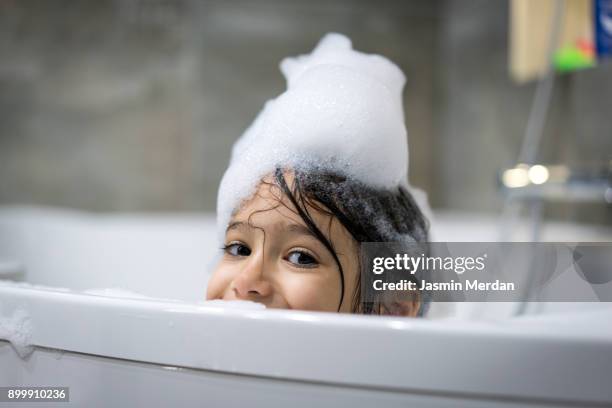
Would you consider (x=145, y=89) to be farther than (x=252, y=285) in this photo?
Yes

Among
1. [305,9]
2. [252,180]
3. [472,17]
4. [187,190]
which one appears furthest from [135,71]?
[252,180]

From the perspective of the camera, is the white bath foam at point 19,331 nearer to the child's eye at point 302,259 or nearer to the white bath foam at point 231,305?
the white bath foam at point 231,305

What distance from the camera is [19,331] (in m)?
0.45

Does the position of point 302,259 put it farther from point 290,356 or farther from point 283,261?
Answer: point 290,356

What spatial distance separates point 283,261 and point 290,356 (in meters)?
0.20

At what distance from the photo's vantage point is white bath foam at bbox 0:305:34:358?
0.44 meters

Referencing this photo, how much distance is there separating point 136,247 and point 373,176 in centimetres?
108

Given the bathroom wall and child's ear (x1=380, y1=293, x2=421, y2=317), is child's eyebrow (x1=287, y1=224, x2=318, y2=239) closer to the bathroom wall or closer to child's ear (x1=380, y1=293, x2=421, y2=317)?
child's ear (x1=380, y1=293, x2=421, y2=317)

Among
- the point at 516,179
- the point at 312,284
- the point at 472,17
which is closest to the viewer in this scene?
the point at 312,284

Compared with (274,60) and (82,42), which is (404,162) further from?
(82,42)

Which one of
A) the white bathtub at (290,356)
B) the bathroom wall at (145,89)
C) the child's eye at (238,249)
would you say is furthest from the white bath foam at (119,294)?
the bathroom wall at (145,89)

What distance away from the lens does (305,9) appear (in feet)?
8.13

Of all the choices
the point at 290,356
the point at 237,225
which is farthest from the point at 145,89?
the point at 290,356

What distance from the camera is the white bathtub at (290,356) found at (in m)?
0.35
